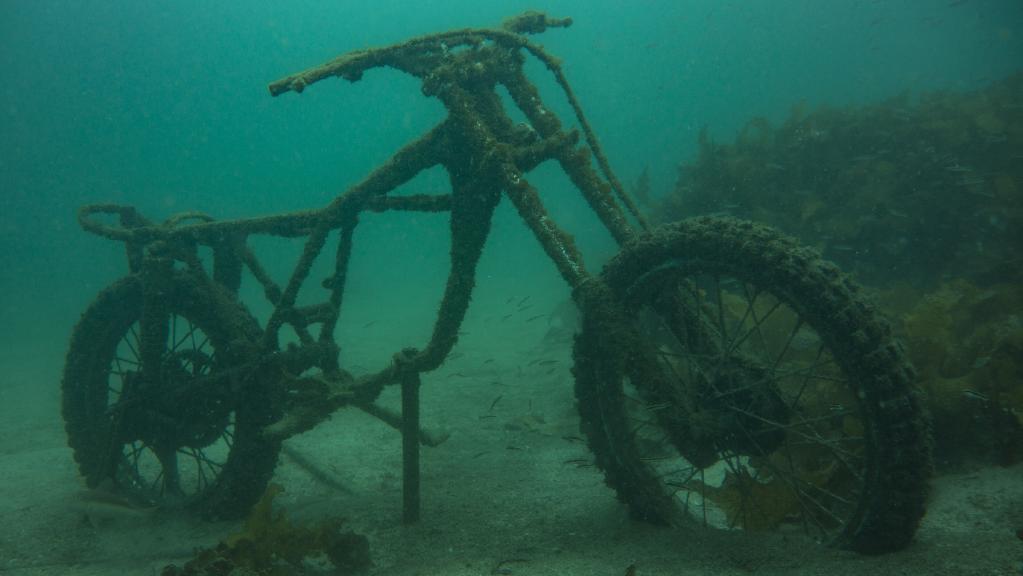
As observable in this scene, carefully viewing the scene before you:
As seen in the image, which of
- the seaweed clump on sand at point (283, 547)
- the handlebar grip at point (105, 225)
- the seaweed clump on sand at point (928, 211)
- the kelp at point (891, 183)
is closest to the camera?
the seaweed clump on sand at point (283, 547)

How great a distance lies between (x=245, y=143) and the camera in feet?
417

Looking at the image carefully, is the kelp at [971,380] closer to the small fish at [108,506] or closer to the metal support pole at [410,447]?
the metal support pole at [410,447]

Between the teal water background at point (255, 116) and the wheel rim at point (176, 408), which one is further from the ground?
the teal water background at point (255, 116)

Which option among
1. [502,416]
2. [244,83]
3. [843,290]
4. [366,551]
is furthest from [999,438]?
[244,83]

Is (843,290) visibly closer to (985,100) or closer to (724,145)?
(724,145)

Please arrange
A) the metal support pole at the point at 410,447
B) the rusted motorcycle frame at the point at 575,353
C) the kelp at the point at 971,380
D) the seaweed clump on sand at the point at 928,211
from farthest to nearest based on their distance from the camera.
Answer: the metal support pole at the point at 410,447 < the seaweed clump on sand at the point at 928,211 < the kelp at the point at 971,380 < the rusted motorcycle frame at the point at 575,353

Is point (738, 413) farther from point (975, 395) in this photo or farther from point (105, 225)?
point (105, 225)

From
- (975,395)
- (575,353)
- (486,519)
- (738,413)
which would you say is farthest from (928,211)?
(486,519)

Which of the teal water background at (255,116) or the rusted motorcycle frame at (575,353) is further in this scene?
the teal water background at (255,116)

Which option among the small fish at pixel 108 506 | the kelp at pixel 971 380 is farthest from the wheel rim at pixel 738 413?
the small fish at pixel 108 506

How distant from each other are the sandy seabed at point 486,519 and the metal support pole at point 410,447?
129 mm

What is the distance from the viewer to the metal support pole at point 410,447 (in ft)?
11.4

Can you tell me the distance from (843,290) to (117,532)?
17.0 ft

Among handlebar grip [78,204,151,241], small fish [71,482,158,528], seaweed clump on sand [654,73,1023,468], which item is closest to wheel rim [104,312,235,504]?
small fish [71,482,158,528]
